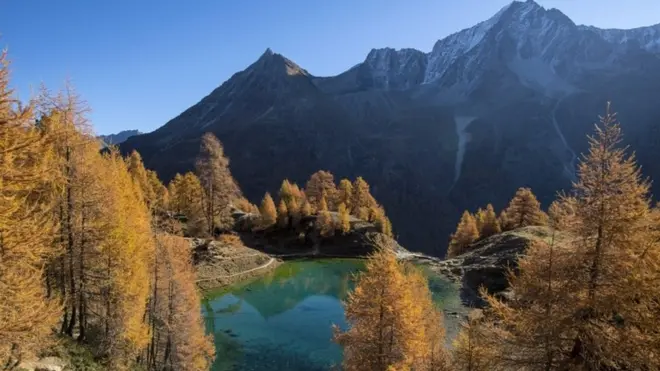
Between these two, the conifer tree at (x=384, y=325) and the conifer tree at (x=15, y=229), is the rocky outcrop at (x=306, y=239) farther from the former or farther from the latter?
the conifer tree at (x=15, y=229)

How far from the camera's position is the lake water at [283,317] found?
36.1 meters

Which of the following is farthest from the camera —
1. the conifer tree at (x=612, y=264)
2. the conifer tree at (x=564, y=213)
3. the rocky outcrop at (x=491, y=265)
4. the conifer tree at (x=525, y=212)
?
the conifer tree at (x=525, y=212)

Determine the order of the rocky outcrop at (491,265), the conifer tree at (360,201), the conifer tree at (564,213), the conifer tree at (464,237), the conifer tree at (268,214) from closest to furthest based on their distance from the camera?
the conifer tree at (564,213), the rocky outcrop at (491,265), the conifer tree at (268,214), the conifer tree at (464,237), the conifer tree at (360,201)

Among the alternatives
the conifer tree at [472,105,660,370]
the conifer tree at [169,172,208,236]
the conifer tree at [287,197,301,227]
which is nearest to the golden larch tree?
the conifer tree at [287,197,301,227]

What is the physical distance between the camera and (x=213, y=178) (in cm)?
6200

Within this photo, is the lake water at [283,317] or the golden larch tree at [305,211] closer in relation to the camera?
the lake water at [283,317]

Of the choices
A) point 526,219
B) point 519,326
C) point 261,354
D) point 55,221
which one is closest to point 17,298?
point 55,221

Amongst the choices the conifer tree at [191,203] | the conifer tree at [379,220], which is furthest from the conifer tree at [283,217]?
the conifer tree at [191,203]

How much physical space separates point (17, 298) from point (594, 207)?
17349 millimetres

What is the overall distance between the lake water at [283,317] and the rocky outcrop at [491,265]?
289 centimetres

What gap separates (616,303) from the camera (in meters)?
12.8

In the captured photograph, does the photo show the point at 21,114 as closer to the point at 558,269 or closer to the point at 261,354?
the point at 558,269

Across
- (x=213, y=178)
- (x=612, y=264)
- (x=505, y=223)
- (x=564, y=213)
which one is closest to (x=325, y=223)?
(x=213, y=178)

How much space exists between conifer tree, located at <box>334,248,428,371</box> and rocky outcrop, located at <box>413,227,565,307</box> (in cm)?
Answer: 3540
